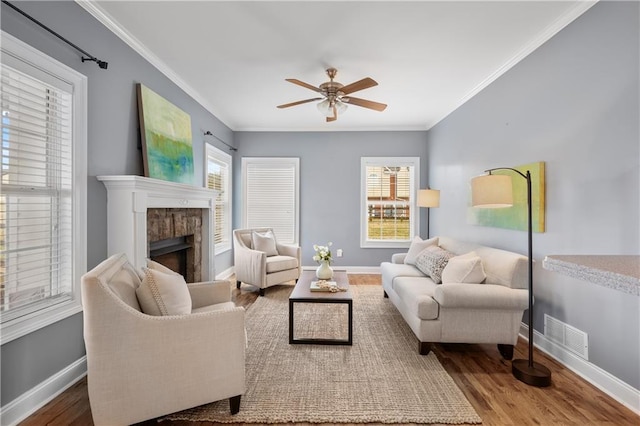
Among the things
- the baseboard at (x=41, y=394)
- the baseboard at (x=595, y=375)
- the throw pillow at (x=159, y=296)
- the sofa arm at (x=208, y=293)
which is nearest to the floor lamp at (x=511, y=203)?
the baseboard at (x=595, y=375)

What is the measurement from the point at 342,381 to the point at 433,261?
1.73 metres

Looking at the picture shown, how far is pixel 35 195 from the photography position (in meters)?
1.90

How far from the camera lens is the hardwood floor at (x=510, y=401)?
1.77 metres

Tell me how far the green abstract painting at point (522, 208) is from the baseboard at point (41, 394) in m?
3.85

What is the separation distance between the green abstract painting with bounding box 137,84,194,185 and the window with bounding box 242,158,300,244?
6.60 ft

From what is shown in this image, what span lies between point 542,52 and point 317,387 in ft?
11.0

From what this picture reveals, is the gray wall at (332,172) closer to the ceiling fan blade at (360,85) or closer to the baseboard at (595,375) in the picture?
the ceiling fan blade at (360,85)

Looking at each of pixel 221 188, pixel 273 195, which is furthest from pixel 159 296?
pixel 273 195

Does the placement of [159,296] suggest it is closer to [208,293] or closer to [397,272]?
[208,293]

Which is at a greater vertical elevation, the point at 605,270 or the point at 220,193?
the point at 220,193

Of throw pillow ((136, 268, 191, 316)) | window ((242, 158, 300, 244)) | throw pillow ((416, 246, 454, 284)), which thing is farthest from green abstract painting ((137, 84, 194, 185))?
throw pillow ((416, 246, 454, 284))

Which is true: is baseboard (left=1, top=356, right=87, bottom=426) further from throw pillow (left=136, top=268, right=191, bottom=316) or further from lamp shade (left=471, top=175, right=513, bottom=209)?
lamp shade (left=471, top=175, right=513, bottom=209)

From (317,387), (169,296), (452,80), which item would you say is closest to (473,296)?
(317,387)

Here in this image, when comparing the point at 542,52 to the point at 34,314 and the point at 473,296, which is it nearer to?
the point at 473,296
